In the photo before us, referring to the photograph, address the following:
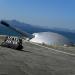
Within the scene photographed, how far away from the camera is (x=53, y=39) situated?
9838 centimetres

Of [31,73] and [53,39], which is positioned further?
[53,39]

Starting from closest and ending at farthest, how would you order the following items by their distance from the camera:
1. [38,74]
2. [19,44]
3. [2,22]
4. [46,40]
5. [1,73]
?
[1,73]
[38,74]
[19,44]
[46,40]
[2,22]

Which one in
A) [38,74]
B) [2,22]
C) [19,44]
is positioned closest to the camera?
[38,74]

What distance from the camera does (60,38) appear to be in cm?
10050

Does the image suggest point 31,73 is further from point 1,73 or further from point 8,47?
point 8,47

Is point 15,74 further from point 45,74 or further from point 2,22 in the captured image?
point 2,22

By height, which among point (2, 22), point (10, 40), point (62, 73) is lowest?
point (62, 73)

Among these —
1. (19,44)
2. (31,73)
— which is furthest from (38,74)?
(19,44)

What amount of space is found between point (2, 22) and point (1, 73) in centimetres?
10174

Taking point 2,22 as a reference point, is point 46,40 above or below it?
below

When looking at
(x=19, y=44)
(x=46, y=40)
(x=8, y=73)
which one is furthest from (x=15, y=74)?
(x=46, y=40)

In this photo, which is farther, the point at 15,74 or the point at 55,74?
the point at 55,74

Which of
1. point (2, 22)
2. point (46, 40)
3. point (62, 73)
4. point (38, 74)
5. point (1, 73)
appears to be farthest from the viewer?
point (2, 22)

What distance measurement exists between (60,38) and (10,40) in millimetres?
49848
